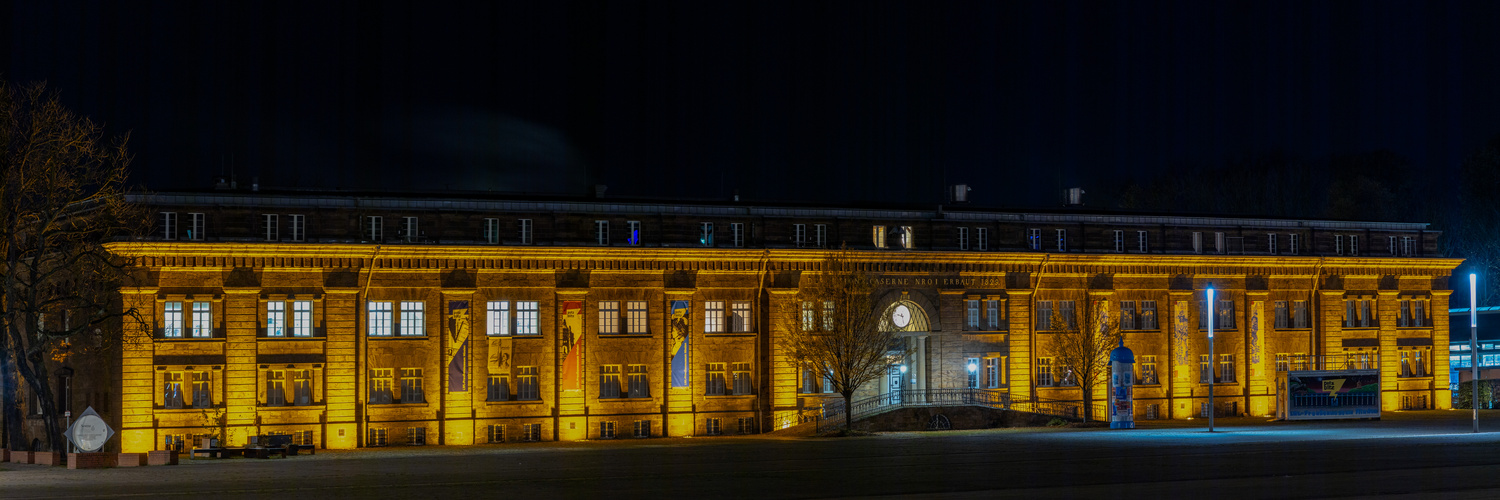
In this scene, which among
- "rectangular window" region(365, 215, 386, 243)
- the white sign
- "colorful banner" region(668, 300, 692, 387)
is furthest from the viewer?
"colorful banner" region(668, 300, 692, 387)

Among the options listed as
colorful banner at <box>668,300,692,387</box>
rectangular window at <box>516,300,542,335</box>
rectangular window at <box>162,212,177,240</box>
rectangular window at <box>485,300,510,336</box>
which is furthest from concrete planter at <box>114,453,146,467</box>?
colorful banner at <box>668,300,692,387</box>

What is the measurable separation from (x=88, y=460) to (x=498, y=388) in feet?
68.4

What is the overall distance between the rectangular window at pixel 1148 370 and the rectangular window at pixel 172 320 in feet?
143

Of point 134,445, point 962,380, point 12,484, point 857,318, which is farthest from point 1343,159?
point 12,484

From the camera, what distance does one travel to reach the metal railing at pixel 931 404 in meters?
67.8

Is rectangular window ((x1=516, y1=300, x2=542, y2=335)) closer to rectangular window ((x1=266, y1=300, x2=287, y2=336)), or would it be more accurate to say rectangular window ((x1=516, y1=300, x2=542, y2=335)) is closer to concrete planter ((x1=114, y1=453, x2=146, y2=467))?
rectangular window ((x1=266, y1=300, x2=287, y2=336))

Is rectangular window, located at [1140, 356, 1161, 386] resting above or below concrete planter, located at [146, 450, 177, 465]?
above

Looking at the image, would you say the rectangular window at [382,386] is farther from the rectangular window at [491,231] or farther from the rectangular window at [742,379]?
the rectangular window at [742,379]

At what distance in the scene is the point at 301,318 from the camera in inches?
2399

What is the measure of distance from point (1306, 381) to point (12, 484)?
52805mm

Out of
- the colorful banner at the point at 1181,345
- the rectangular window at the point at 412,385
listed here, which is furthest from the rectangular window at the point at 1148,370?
the rectangular window at the point at 412,385

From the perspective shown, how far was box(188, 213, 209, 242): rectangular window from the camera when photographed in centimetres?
5903

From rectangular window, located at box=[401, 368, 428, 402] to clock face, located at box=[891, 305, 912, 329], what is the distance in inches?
850

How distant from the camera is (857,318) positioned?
6475 centimetres
